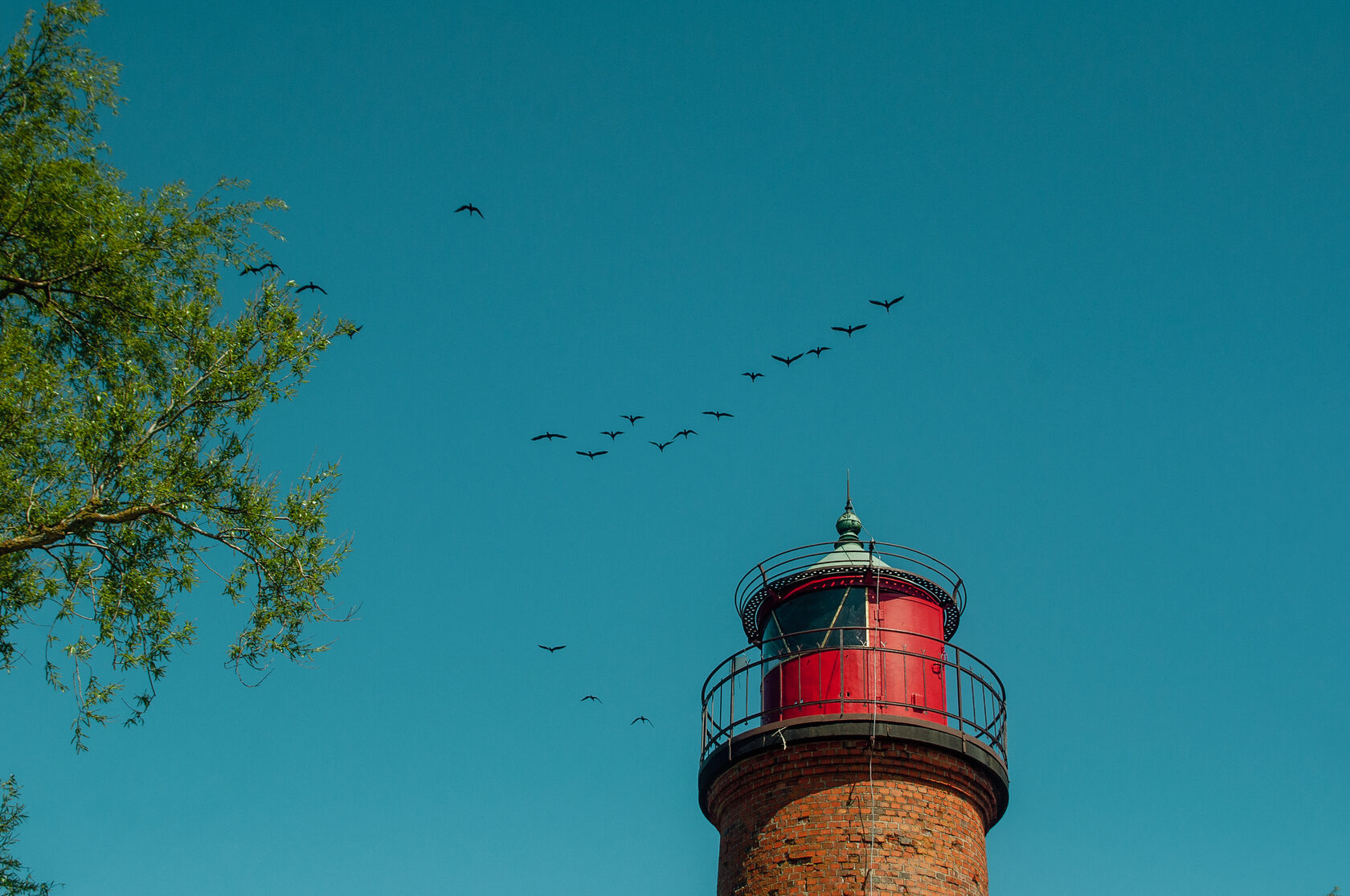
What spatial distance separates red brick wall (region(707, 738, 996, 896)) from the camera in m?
15.5

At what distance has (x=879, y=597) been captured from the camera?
1730 cm

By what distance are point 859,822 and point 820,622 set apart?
2.90m

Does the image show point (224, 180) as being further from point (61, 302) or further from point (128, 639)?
point (128, 639)

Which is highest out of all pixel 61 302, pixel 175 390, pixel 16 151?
pixel 16 151

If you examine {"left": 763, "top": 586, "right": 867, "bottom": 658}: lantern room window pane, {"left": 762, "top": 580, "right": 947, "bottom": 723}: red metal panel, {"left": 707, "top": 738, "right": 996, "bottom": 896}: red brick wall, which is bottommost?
{"left": 707, "top": 738, "right": 996, "bottom": 896}: red brick wall

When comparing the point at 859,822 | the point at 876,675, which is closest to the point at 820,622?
the point at 876,675

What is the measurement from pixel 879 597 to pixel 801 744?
7.98 feet

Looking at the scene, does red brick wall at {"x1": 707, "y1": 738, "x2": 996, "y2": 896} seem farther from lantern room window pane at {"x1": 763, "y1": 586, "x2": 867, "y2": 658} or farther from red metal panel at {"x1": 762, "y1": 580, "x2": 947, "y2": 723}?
lantern room window pane at {"x1": 763, "y1": 586, "x2": 867, "y2": 658}

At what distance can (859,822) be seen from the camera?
51.4 feet

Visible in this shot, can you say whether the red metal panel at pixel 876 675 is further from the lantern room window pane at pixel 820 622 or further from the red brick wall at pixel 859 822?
the red brick wall at pixel 859 822

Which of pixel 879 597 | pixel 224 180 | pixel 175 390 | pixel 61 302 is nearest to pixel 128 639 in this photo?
pixel 175 390

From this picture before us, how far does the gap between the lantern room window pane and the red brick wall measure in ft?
5.18

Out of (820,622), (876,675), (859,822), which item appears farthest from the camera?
(820,622)

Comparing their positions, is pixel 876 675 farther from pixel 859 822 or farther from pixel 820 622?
pixel 859 822
